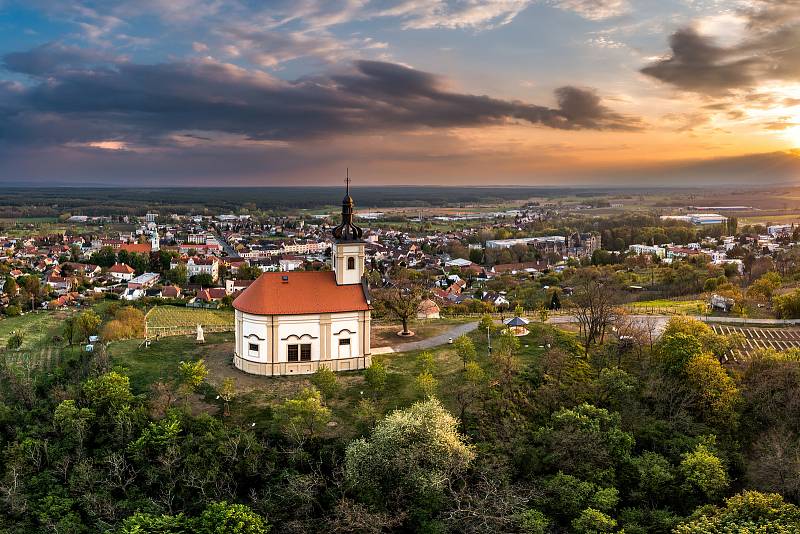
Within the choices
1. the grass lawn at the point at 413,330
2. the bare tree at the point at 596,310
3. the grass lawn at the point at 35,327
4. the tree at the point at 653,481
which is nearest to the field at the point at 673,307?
the bare tree at the point at 596,310

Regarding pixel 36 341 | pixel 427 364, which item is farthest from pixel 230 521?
pixel 36 341

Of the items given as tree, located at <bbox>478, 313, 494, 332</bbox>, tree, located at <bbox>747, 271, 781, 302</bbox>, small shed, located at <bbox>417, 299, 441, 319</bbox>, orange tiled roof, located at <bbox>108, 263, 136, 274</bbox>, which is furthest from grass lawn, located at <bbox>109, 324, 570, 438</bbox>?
orange tiled roof, located at <bbox>108, 263, 136, 274</bbox>

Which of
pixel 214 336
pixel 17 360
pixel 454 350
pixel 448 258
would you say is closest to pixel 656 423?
pixel 454 350

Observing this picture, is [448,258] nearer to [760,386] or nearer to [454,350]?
[454,350]

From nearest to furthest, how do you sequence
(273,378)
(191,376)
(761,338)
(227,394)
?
(227,394)
(191,376)
(273,378)
(761,338)

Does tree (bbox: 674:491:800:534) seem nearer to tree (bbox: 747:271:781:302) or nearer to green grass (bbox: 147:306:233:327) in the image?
tree (bbox: 747:271:781:302)

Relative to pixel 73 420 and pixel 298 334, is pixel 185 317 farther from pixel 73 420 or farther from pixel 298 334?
pixel 73 420
